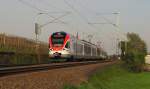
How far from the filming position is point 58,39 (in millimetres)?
44781

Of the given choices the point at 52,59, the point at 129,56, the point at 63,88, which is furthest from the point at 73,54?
the point at 63,88

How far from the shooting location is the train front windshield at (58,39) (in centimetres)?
→ 4459

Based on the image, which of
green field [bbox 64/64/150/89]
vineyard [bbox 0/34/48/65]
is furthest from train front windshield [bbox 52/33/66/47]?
green field [bbox 64/64/150/89]

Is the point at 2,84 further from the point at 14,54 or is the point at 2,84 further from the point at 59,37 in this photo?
the point at 59,37

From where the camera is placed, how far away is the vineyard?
39688mm

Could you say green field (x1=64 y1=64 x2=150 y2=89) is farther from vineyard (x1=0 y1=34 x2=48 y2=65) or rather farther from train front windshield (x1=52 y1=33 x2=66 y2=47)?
vineyard (x1=0 y1=34 x2=48 y2=65)

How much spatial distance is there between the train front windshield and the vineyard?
3.46 metres

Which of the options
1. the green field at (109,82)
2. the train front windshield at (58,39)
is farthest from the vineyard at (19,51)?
the green field at (109,82)

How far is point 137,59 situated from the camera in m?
59.5

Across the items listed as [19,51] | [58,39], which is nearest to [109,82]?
[58,39]

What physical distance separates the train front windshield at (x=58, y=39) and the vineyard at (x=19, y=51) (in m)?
3.46

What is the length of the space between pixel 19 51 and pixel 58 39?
4675 mm

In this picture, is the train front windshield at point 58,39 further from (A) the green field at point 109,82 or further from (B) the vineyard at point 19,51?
(A) the green field at point 109,82

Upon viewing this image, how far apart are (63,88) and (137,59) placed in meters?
45.1
